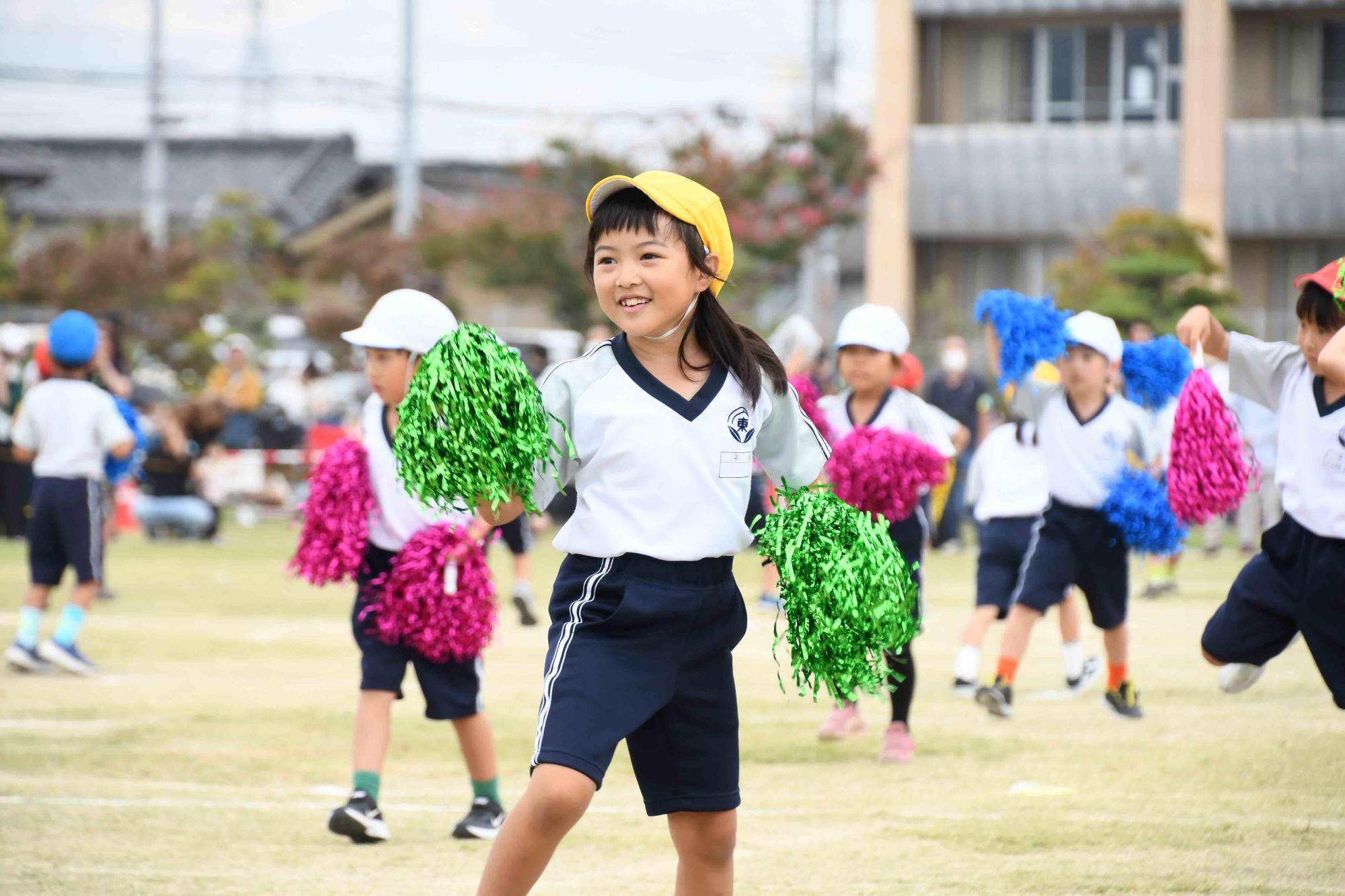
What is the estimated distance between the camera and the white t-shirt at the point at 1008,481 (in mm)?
8938

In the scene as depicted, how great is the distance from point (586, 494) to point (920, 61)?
2788cm

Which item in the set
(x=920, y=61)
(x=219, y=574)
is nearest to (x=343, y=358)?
(x=920, y=61)

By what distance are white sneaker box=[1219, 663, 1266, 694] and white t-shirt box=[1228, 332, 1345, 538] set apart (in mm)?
643

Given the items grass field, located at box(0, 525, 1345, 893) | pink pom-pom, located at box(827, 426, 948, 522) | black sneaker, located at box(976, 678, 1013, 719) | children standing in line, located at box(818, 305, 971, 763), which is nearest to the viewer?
grass field, located at box(0, 525, 1345, 893)

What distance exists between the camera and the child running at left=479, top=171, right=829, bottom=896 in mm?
3779

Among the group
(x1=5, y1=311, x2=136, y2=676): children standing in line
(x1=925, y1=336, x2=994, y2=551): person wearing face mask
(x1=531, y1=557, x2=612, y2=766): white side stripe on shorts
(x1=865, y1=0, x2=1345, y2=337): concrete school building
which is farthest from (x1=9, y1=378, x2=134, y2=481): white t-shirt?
(x1=865, y1=0, x2=1345, y2=337): concrete school building

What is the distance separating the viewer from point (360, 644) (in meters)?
5.69

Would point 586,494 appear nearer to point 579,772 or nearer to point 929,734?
point 579,772

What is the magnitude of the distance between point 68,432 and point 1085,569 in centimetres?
547

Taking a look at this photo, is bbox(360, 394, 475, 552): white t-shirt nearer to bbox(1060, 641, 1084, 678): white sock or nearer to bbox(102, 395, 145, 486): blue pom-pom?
bbox(1060, 641, 1084, 678): white sock

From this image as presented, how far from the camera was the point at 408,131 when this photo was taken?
31734 millimetres

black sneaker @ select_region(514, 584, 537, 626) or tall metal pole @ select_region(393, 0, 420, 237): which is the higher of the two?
tall metal pole @ select_region(393, 0, 420, 237)

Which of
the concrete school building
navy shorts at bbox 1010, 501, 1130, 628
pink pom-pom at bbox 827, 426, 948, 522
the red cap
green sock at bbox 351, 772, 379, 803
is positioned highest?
the concrete school building

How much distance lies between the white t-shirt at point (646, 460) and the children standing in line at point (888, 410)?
2.93m
